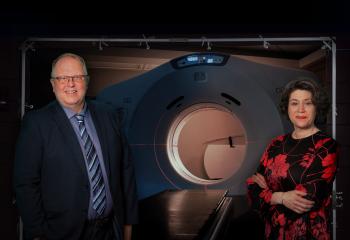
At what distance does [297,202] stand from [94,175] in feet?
2.08

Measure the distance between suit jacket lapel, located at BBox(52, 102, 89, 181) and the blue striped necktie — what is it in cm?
3

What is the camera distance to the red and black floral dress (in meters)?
1.52

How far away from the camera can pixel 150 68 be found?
119 inches

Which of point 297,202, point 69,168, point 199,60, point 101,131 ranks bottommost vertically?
point 297,202

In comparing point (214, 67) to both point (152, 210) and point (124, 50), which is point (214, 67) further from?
point (152, 210)

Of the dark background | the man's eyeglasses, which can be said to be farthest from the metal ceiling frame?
the man's eyeglasses

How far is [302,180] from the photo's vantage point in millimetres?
1541

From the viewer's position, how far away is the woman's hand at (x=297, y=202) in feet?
4.92

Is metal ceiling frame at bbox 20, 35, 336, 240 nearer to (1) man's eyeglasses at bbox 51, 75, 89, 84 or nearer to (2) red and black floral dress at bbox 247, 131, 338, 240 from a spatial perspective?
(2) red and black floral dress at bbox 247, 131, 338, 240

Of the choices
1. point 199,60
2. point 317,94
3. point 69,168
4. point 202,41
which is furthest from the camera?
point 199,60

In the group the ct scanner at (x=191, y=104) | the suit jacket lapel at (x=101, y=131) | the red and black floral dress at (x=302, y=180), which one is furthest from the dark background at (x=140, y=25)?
the suit jacket lapel at (x=101, y=131)

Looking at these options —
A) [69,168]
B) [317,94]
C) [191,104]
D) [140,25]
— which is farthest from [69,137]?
[191,104]

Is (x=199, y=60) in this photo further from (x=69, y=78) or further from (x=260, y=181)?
(x=69, y=78)

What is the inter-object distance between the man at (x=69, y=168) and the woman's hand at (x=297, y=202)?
53 centimetres
